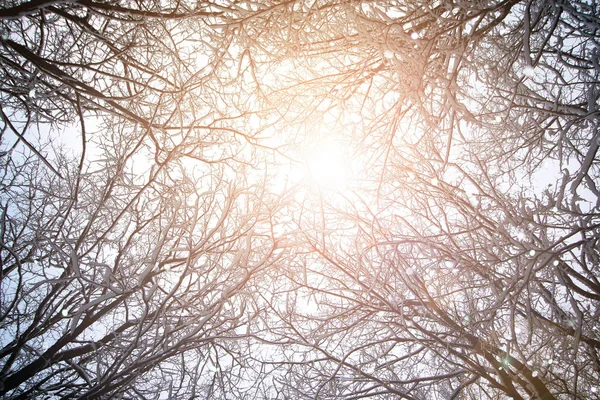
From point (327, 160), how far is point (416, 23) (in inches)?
49.5

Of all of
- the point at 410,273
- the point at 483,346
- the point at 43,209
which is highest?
the point at 43,209

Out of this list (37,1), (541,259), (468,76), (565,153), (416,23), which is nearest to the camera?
(37,1)

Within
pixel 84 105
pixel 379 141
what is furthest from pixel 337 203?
pixel 84 105

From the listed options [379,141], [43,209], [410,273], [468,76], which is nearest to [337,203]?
[379,141]

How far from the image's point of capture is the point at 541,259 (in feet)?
7.77

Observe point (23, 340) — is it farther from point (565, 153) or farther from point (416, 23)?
point (565, 153)

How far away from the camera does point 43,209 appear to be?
376cm

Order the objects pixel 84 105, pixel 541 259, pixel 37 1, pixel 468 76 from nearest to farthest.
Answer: pixel 37 1 → pixel 541 259 → pixel 84 105 → pixel 468 76

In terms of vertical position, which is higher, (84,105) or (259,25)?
(84,105)

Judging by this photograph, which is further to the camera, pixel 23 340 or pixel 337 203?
pixel 337 203

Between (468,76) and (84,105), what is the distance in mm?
3712

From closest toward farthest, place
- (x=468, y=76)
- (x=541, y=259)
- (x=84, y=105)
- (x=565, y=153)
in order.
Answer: (x=541, y=259) < (x=84, y=105) < (x=468, y=76) < (x=565, y=153)

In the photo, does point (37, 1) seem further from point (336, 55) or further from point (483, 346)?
point (483, 346)

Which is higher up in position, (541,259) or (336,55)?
(336,55)
